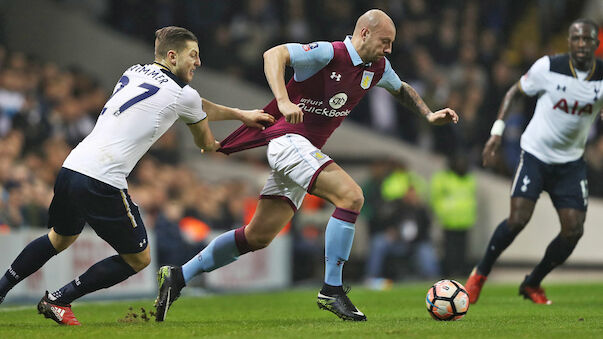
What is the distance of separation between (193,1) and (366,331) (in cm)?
1485

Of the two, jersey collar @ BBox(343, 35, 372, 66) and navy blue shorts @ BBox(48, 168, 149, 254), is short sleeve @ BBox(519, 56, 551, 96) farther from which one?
navy blue shorts @ BBox(48, 168, 149, 254)

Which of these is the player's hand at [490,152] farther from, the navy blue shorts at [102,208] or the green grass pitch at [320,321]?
the navy blue shorts at [102,208]

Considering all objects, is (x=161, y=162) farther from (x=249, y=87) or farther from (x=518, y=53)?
(x=518, y=53)

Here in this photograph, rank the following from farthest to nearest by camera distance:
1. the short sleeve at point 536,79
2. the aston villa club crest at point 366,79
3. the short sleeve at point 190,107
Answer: the short sleeve at point 536,79, the aston villa club crest at point 366,79, the short sleeve at point 190,107

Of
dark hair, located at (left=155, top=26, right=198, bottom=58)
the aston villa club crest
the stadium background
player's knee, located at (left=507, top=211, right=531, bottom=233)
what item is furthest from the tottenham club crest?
the stadium background

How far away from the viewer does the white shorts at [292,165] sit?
728cm

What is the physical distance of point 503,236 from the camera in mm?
9289

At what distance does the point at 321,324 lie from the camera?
7.28 meters

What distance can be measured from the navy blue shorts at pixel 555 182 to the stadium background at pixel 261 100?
6.60 meters

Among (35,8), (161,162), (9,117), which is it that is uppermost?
(35,8)

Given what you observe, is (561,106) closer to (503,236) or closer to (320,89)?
(503,236)

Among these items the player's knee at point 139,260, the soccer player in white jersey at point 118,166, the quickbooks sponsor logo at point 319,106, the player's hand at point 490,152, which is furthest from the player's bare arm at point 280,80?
the player's hand at point 490,152

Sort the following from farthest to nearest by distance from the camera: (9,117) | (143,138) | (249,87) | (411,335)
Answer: (249,87)
(9,117)
(143,138)
(411,335)

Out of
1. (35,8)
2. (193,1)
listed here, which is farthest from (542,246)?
(35,8)
